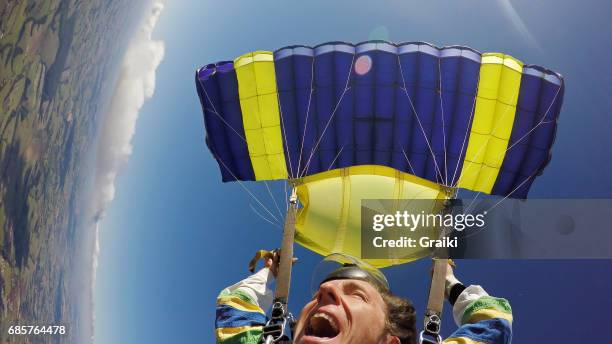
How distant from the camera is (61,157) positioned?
10375 centimetres

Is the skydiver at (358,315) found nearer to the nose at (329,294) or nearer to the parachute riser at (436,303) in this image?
the nose at (329,294)

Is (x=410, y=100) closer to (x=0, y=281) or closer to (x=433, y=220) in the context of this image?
(x=433, y=220)

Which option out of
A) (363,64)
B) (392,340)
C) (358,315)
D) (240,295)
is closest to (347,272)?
(358,315)

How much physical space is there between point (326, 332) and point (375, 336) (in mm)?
315

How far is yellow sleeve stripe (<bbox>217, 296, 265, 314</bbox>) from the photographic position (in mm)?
3561

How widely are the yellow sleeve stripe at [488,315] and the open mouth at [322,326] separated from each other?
1.24m

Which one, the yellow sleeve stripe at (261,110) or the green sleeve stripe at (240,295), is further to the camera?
the yellow sleeve stripe at (261,110)

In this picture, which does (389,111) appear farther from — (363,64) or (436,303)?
(436,303)

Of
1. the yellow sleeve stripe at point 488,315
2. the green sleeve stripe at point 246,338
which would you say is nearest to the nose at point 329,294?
the green sleeve stripe at point 246,338

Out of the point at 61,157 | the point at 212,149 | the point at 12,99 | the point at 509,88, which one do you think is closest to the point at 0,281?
the point at 12,99

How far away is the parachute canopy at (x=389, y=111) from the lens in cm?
767

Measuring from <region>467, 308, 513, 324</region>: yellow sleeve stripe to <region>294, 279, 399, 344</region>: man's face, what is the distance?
83 cm

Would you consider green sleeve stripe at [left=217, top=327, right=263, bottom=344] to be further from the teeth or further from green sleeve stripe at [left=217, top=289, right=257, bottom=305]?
the teeth

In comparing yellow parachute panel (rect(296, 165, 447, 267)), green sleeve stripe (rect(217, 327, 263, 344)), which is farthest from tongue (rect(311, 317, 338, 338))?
yellow parachute panel (rect(296, 165, 447, 267))
